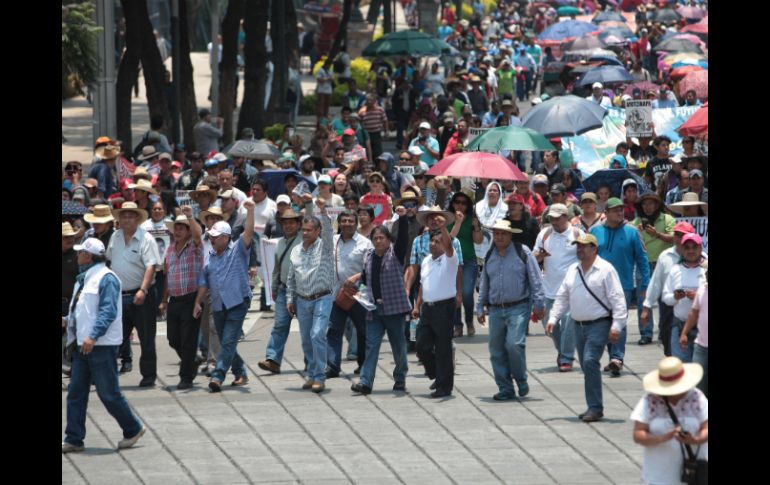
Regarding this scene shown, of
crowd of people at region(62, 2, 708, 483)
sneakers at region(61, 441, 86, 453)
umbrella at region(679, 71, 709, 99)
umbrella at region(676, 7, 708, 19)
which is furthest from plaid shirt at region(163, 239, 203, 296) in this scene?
umbrella at region(676, 7, 708, 19)

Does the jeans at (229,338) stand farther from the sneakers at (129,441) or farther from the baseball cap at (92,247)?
the baseball cap at (92,247)

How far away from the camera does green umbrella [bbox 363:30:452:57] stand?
119ft

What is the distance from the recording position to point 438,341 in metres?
14.2

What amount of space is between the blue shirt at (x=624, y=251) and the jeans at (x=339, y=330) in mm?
2371

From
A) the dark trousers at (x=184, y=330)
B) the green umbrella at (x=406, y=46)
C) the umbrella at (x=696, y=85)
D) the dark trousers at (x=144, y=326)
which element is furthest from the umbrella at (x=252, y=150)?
the green umbrella at (x=406, y=46)

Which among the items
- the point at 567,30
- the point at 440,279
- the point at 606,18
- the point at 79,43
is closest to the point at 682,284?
the point at 440,279

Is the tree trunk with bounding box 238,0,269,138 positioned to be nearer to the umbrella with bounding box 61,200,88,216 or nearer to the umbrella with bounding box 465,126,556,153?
the umbrella with bounding box 465,126,556,153

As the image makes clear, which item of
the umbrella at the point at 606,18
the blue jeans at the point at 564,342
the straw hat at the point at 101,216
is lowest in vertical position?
the blue jeans at the point at 564,342

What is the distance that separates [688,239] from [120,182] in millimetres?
9257

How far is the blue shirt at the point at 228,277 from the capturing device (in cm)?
1467

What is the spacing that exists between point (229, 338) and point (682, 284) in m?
3.89

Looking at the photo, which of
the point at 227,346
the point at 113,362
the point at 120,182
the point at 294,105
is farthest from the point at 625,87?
the point at 113,362

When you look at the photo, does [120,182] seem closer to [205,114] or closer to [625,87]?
[205,114]

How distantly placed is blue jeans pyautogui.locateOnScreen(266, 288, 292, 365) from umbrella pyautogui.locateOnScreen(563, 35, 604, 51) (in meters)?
27.0
